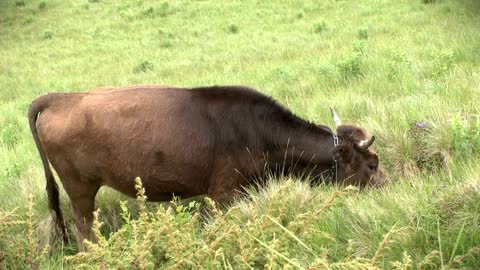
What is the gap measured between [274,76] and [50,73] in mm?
9415

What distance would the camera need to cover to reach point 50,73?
50.9 feet

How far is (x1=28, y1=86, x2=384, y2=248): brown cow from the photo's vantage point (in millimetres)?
4453

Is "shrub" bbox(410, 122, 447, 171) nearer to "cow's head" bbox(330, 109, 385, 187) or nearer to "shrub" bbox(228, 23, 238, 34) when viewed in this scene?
"cow's head" bbox(330, 109, 385, 187)

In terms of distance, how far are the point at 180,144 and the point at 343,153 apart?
60.0 inches

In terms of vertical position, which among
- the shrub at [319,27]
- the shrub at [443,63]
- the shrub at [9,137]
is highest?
the shrub at [443,63]

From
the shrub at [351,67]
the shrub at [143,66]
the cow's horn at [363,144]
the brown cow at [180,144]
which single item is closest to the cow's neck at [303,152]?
the brown cow at [180,144]

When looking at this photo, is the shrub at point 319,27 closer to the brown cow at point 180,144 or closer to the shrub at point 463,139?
the brown cow at point 180,144

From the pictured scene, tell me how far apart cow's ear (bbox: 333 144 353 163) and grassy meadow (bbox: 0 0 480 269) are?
429 millimetres

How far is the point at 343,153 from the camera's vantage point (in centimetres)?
454

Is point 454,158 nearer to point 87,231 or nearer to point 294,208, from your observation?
point 294,208

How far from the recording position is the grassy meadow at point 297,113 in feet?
8.55

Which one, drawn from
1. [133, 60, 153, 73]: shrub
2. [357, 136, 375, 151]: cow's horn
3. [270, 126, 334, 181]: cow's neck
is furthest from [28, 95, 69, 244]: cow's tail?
[133, 60, 153, 73]: shrub

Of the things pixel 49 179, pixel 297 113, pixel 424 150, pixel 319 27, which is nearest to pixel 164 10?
pixel 319 27

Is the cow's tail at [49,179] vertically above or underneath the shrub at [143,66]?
above
